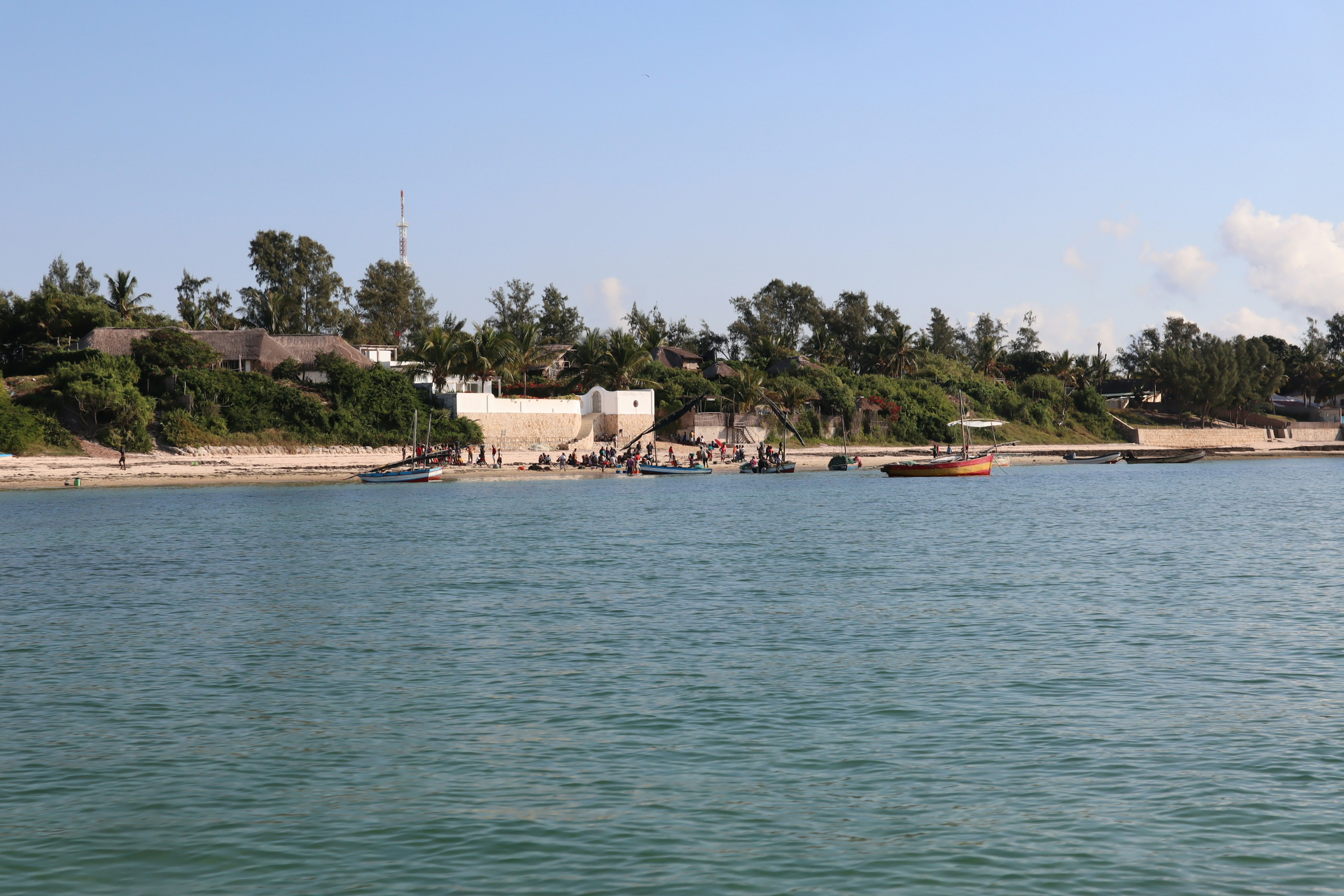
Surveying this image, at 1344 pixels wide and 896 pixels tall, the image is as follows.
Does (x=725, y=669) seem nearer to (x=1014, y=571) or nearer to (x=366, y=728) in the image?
(x=366, y=728)

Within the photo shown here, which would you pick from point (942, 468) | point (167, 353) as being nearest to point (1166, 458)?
point (942, 468)

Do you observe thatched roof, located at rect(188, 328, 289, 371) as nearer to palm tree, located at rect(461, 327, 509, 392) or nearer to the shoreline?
the shoreline

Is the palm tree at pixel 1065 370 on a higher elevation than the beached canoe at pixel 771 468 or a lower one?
higher

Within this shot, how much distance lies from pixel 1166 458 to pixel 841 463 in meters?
33.0

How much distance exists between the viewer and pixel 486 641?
54.3 ft

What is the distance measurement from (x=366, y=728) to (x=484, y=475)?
1980 inches

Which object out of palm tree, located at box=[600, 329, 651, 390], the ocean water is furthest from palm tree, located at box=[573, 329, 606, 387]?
the ocean water

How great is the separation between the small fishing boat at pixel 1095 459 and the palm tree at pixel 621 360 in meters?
36.1

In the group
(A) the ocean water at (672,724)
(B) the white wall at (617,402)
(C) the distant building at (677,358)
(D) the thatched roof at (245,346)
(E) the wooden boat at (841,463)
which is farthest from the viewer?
(C) the distant building at (677,358)

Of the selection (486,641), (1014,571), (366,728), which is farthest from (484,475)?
(366,728)

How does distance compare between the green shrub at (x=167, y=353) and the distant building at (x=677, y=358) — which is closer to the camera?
the green shrub at (x=167, y=353)

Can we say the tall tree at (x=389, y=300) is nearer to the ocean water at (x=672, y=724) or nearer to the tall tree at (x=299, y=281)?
the tall tree at (x=299, y=281)

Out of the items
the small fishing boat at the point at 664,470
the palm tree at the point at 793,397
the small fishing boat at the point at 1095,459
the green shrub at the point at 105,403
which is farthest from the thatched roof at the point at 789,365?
the green shrub at the point at 105,403

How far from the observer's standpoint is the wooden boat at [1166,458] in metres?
89.1
